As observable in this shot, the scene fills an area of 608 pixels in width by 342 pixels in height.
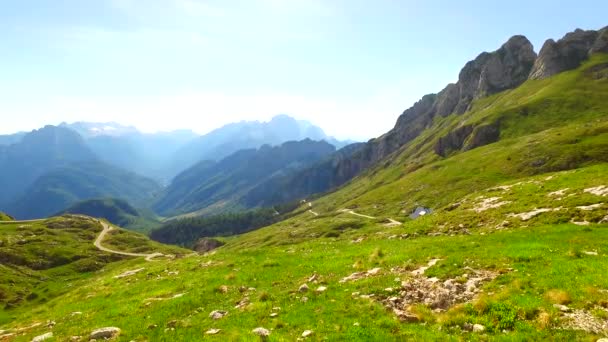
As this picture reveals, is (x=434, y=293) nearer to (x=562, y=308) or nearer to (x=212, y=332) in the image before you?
(x=562, y=308)

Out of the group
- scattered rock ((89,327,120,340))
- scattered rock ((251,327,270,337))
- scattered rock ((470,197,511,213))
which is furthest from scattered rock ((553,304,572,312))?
scattered rock ((470,197,511,213))

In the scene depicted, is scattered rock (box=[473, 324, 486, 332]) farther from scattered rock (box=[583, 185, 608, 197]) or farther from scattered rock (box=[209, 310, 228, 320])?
scattered rock (box=[583, 185, 608, 197])

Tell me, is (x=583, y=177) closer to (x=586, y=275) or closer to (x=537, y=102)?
(x=586, y=275)

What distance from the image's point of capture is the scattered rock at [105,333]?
72.2ft

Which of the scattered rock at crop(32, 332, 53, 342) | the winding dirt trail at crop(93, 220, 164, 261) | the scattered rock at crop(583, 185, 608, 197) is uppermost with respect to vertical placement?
the scattered rock at crop(32, 332, 53, 342)

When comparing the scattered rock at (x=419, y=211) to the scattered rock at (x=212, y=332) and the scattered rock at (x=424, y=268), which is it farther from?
the scattered rock at (x=212, y=332)

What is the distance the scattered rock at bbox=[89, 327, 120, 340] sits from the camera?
2202cm

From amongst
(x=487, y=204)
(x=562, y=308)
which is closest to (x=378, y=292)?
(x=562, y=308)

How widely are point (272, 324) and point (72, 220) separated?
195 meters

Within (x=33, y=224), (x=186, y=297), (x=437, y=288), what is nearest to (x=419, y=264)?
(x=437, y=288)

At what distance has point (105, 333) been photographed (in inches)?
878

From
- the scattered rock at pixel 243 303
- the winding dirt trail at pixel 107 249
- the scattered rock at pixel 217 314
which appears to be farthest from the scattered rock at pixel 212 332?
the winding dirt trail at pixel 107 249

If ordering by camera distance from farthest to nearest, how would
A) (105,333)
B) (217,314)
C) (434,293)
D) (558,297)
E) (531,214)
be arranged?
(531,214), (217,314), (105,333), (434,293), (558,297)

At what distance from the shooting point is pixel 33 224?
545 feet
